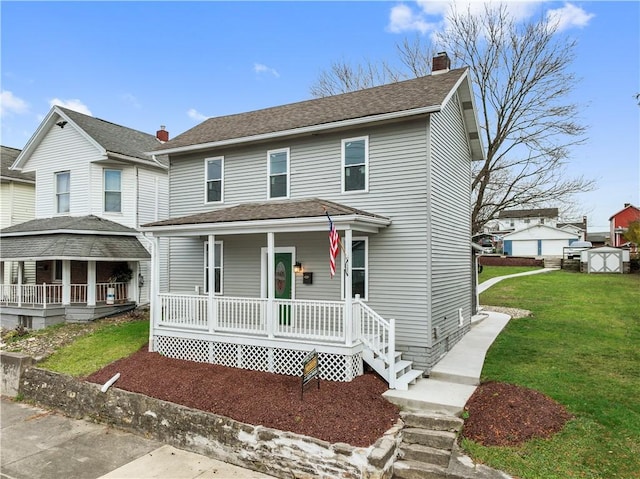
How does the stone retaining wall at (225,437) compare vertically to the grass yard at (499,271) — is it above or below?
below

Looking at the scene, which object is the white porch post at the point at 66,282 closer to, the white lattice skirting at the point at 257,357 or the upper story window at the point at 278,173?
the white lattice skirting at the point at 257,357

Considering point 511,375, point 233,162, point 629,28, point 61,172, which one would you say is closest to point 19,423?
point 233,162

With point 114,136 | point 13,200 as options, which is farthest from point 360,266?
point 13,200

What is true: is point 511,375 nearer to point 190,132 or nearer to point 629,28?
point 629,28

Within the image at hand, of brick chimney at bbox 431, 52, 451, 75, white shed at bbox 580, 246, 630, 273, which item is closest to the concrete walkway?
brick chimney at bbox 431, 52, 451, 75

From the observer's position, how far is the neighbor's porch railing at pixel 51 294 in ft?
49.0

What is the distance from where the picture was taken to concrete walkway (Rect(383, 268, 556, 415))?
7.30 meters

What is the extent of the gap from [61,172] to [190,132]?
7.12 m

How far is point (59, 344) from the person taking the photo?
11992mm

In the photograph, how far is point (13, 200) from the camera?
63.4 feet

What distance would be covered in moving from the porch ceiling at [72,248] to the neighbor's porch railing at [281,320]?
530cm

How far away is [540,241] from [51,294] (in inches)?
1708

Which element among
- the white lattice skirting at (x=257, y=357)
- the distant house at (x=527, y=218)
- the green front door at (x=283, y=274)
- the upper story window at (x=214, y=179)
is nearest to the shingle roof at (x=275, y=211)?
the upper story window at (x=214, y=179)

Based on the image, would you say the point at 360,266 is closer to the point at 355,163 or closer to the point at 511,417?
the point at 355,163
